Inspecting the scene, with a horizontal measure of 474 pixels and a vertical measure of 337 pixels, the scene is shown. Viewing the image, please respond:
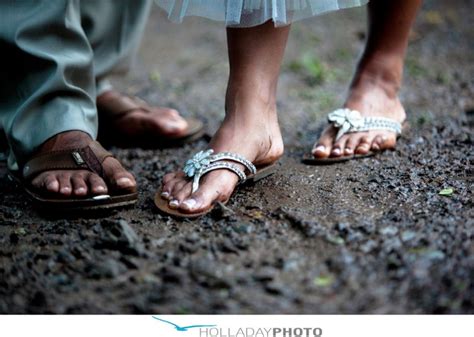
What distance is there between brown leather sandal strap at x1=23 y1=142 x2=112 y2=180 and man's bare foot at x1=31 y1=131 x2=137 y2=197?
0.04 feet

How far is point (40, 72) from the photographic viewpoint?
1.73 meters

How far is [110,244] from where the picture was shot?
54.9 inches

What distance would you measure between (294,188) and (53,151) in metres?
0.67

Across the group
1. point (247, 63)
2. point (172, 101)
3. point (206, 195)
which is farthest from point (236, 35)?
point (172, 101)

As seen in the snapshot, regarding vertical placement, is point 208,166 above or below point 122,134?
above

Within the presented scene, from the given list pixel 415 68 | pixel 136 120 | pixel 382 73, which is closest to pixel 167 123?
pixel 136 120

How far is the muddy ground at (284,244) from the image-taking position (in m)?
1.18

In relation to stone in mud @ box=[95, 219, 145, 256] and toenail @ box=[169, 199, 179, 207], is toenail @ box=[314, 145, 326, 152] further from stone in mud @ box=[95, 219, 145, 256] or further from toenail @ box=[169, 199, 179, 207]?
stone in mud @ box=[95, 219, 145, 256]

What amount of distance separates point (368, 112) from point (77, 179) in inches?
38.8

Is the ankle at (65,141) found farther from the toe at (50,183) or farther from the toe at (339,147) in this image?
the toe at (339,147)

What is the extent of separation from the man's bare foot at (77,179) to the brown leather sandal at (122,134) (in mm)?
540

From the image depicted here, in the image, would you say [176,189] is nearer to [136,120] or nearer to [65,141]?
[65,141]

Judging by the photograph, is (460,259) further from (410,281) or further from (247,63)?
(247,63)

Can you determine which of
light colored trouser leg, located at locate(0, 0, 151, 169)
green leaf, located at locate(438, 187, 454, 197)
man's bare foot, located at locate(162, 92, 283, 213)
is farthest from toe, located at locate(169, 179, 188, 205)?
green leaf, located at locate(438, 187, 454, 197)
